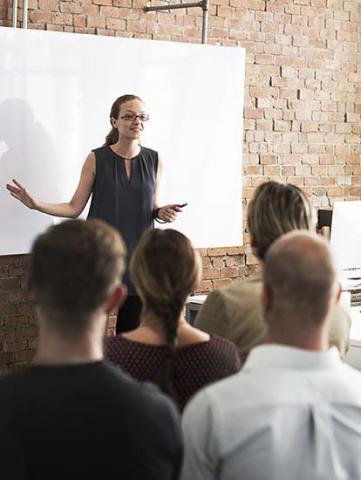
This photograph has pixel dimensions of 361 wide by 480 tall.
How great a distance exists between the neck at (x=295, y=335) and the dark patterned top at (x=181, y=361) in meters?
0.58

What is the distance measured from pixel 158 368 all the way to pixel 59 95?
348 cm

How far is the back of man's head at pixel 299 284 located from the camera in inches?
78.1

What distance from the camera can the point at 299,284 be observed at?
6.52ft

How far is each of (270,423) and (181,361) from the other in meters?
0.60

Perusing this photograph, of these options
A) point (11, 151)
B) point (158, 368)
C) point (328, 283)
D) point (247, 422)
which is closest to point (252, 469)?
point (247, 422)

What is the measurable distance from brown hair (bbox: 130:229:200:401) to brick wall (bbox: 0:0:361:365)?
3.76 m

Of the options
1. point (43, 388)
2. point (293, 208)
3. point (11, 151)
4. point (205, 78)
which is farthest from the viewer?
point (205, 78)

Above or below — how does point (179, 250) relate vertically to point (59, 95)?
below

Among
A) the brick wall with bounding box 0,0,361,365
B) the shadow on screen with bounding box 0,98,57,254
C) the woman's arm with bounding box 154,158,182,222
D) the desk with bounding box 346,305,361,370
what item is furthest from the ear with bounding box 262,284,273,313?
the brick wall with bounding box 0,0,361,365

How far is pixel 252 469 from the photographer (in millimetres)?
1997

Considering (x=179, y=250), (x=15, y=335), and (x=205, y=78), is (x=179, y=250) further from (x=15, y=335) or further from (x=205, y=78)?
(x=205, y=78)


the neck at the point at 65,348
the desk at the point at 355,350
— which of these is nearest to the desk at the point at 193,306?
the desk at the point at 355,350

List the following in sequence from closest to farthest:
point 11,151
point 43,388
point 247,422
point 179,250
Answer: point 43,388 → point 247,422 → point 179,250 → point 11,151

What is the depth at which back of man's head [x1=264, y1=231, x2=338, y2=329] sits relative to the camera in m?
1.98
